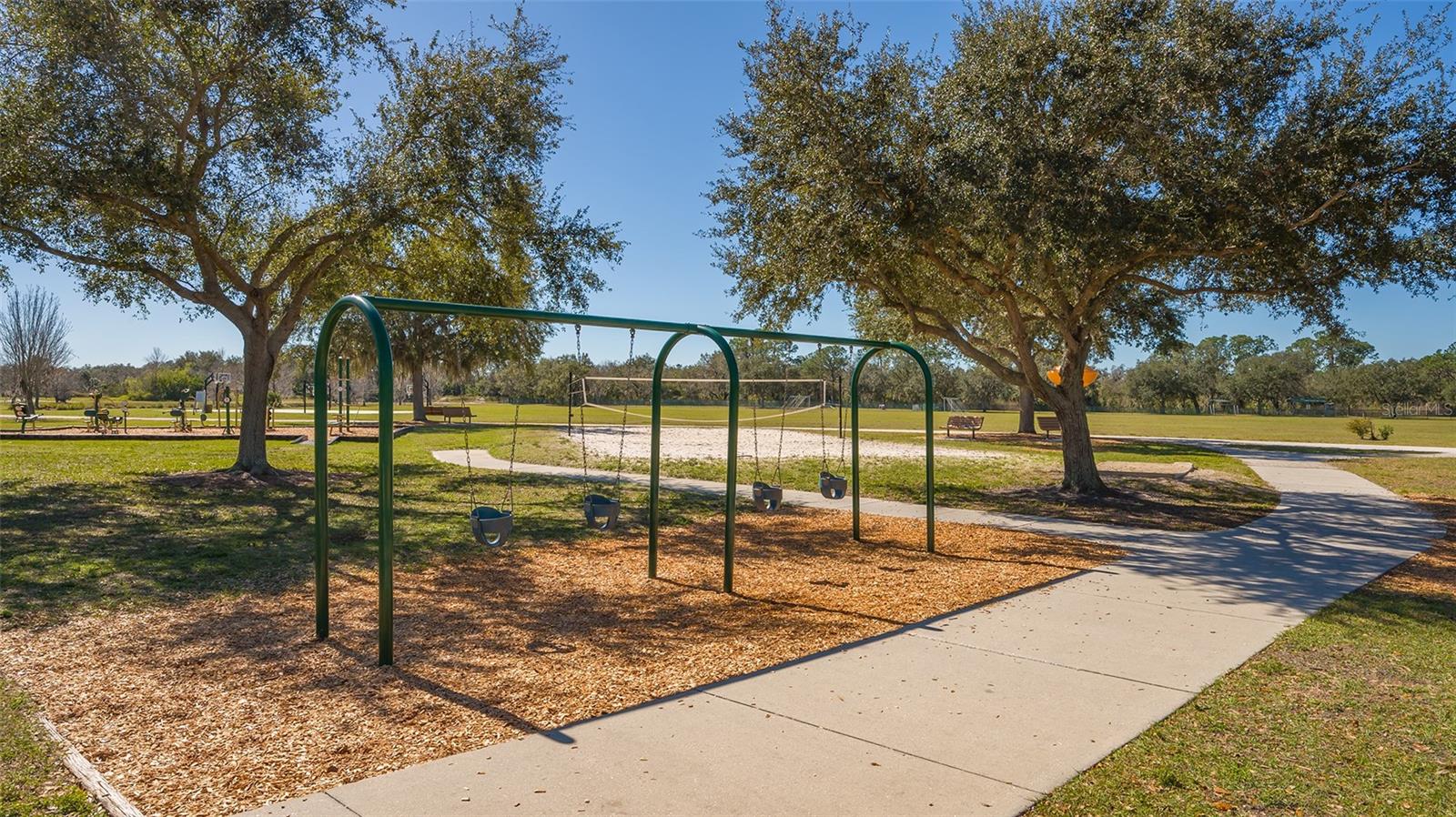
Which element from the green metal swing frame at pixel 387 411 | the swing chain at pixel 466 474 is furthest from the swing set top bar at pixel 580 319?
the swing chain at pixel 466 474

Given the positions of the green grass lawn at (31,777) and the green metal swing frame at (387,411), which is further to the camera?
the green metal swing frame at (387,411)

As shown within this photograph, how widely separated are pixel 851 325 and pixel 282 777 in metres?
21.9

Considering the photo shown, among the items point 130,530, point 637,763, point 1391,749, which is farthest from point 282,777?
point 130,530

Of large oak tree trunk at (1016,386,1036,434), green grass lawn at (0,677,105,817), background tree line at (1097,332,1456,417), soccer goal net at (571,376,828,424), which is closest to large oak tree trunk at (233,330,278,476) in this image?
soccer goal net at (571,376,828,424)

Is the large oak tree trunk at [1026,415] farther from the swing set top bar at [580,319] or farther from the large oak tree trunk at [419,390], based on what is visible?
the swing set top bar at [580,319]

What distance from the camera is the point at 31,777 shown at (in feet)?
11.8

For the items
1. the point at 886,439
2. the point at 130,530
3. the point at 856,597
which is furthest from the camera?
the point at 886,439

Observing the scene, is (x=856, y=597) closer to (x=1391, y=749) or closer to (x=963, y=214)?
(x=1391, y=749)

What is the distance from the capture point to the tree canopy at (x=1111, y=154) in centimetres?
1087

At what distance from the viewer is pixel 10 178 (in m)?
11.7

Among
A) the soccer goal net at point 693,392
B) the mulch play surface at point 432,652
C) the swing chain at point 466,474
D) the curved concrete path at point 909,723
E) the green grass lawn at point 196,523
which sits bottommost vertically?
the mulch play surface at point 432,652

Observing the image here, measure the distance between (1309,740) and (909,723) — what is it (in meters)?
1.86

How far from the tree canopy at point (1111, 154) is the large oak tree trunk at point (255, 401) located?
29.4 ft

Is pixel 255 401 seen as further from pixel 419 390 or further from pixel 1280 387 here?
pixel 1280 387
